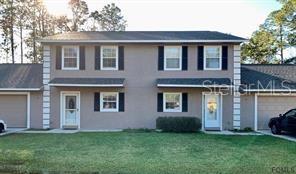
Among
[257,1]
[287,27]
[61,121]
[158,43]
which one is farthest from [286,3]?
[61,121]

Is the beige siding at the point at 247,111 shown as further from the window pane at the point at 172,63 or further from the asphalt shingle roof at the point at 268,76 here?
the window pane at the point at 172,63

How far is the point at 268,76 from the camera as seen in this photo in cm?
2077

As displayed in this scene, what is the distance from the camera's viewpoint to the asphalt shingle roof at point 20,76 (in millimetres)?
20016

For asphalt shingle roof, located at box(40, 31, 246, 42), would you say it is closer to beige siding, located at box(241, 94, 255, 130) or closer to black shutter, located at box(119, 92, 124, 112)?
black shutter, located at box(119, 92, 124, 112)

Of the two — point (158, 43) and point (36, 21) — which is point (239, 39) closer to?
point (158, 43)

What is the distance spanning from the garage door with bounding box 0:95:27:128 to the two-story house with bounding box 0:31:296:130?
0.33 metres

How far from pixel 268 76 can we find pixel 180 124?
263 inches

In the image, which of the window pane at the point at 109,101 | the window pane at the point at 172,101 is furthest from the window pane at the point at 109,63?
the window pane at the point at 172,101

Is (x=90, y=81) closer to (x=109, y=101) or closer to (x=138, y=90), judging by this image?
(x=109, y=101)

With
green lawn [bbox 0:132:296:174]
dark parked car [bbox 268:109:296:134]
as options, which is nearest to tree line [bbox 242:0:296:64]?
dark parked car [bbox 268:109:296:134]

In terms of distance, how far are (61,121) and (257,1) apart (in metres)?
13.1

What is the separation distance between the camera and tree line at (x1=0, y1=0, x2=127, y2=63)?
34.0m

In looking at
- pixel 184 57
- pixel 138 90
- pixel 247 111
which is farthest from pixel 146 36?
pixel 247 111

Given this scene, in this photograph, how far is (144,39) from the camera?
63.6 feet
